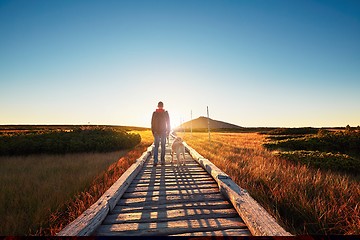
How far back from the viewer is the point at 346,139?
547 inches

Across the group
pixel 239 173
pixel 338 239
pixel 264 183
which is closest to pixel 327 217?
pixel 264 183

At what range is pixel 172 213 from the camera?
378 cm

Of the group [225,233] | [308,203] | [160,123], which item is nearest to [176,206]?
[225,233]

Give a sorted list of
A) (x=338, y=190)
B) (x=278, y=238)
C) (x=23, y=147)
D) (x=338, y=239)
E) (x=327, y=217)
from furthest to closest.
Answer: (x=23, y=147)
(x=338, y=190)
(x=327, y=217)
(x=278, y=238)
(x=338, y=239)

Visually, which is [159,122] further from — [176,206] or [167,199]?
[176,206]

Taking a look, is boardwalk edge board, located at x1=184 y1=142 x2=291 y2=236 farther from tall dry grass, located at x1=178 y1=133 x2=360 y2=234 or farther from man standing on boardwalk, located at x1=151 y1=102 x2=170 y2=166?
man standing on boardwalk, located at x1=151 y1=102 x2=170 y2=166

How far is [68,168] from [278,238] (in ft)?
29.6

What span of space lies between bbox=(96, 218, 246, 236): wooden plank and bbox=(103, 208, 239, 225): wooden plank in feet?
0.44

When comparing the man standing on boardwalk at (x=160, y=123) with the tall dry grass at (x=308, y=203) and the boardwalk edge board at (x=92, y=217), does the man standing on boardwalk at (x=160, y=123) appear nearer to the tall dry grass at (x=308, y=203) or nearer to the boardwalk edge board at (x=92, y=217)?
the tall dry grass at (x=308, y=203)

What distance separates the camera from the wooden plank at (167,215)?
3523mm

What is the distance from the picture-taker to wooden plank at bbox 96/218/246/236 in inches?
122

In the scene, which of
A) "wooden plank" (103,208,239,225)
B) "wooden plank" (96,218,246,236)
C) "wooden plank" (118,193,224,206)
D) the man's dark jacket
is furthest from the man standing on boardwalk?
"wooden plank" (96,218,246,236)

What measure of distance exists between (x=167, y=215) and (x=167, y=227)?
1.56 feet

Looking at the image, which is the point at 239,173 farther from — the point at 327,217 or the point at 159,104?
the point at 159,104
